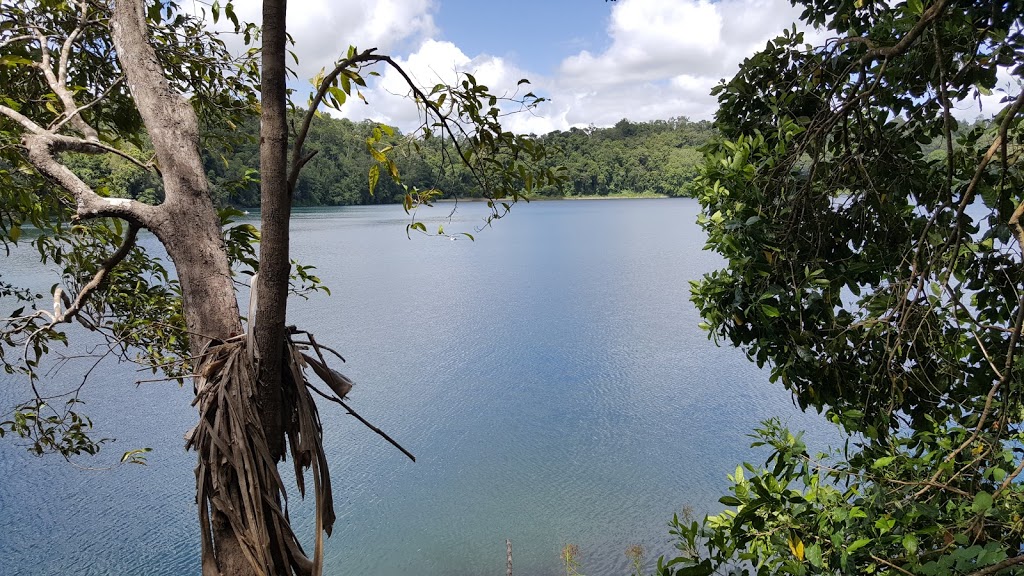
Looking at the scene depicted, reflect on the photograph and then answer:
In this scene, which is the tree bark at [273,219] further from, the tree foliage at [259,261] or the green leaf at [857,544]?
the green leaf at [857,544]

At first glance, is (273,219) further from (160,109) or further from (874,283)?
(874,283)

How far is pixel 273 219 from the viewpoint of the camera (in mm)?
1201

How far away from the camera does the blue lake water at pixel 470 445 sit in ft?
18.5

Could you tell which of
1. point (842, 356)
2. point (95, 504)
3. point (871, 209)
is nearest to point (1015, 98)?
point (871, 209)

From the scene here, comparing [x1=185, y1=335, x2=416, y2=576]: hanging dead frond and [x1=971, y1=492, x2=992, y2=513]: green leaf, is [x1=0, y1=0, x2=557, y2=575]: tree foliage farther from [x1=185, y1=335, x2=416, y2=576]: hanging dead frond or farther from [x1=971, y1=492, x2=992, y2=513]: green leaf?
[x1=971, y1=492, x2=992, y2=513]: green leaf

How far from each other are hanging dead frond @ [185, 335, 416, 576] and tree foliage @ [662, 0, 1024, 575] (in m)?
1.06

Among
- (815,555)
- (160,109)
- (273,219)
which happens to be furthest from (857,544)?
(160,109)

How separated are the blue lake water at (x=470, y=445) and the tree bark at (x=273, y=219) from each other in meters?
3.56

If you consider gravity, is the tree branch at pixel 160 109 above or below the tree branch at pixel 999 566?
above

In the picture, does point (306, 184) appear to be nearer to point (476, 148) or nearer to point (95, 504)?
point (95, 504)

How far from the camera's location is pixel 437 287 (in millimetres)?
15359

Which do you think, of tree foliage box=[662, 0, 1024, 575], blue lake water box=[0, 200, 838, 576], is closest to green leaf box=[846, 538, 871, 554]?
tree foliage box=[662, 0, 1024, 575]

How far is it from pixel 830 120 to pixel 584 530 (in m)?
4.86

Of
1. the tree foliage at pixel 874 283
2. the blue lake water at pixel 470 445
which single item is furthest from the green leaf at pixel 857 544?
the blue lake water at pixel 470 445
